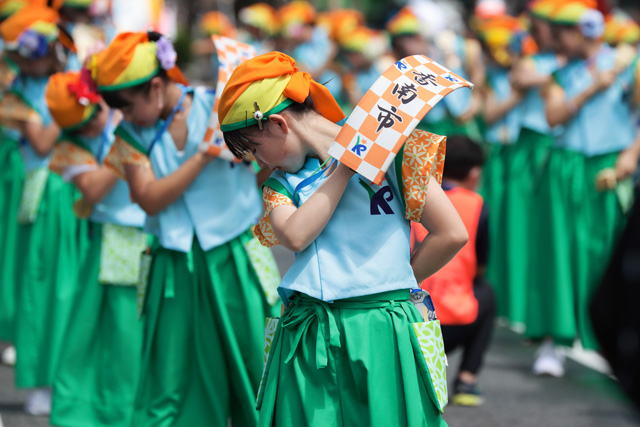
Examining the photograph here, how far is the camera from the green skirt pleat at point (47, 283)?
18.4 ft

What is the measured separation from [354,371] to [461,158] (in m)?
2.57

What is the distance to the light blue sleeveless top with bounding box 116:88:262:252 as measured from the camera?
413cm

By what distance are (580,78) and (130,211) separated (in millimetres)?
3084

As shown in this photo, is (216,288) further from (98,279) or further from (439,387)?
(439,387)

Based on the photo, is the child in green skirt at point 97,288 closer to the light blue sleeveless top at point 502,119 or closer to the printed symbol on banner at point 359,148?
the printed symbol on banner at point 359,148

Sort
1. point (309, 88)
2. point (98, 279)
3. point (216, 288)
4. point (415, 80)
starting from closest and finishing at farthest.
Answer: point (415, 80) < point (309, 88) < point (216, 288) < point (98, 279)

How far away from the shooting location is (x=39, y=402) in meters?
5.60

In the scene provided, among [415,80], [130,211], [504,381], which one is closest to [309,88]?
[415,80]

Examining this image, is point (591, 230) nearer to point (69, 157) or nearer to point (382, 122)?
point (69, 157)

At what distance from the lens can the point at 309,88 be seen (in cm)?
309

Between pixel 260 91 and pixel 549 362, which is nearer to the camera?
pixel 260 91

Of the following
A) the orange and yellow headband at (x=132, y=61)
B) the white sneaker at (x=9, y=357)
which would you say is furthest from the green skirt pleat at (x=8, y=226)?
the orange and yellow headband at (x=132, y=61)

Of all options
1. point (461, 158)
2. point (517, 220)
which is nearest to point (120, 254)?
point (461, 158)

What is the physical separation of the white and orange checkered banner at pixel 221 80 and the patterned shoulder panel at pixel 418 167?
3.52 ft
